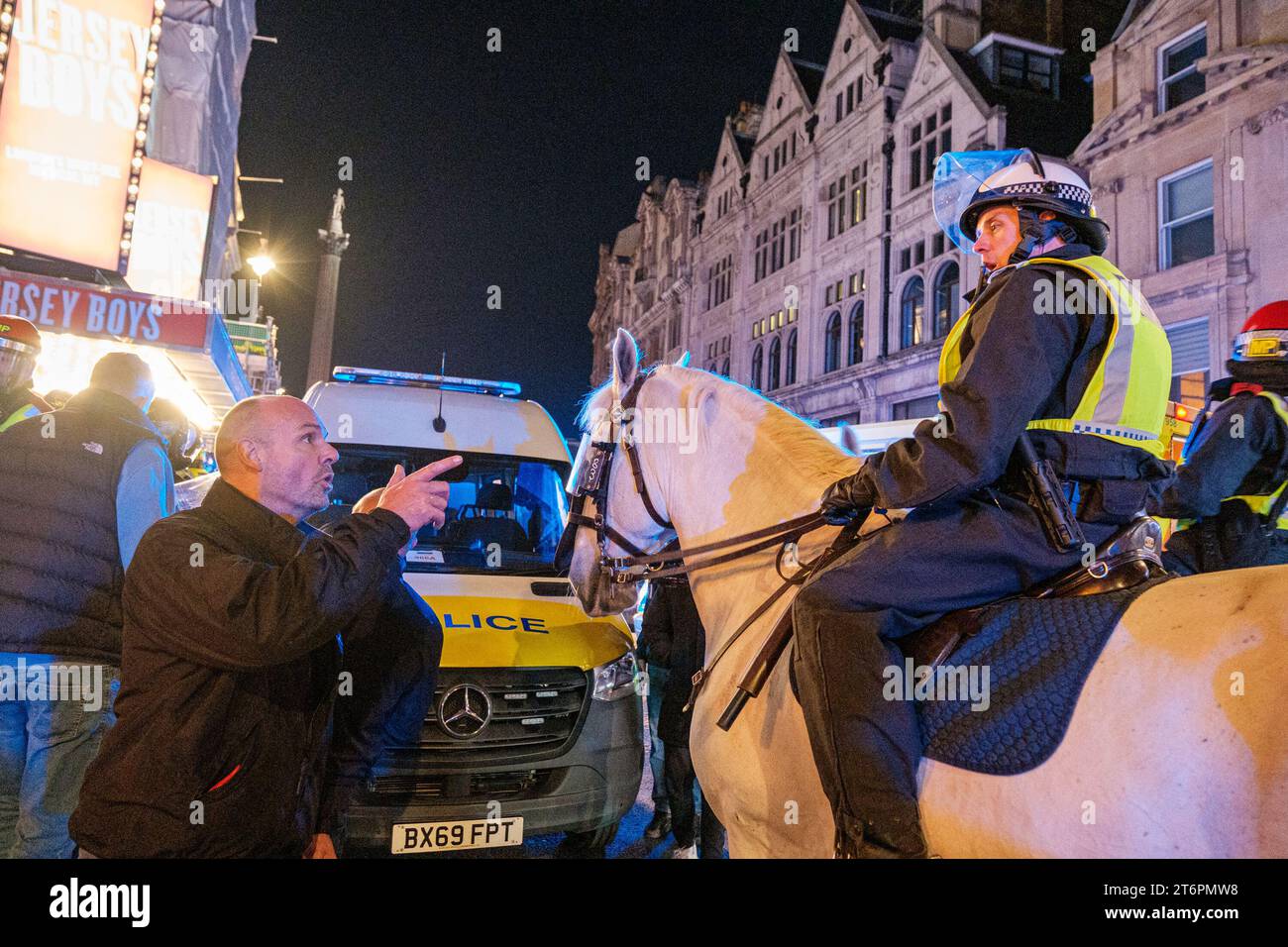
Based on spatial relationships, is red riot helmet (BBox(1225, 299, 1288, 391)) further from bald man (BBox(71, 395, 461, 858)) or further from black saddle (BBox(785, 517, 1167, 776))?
bald man (BBox(71, 395, 461, 858))

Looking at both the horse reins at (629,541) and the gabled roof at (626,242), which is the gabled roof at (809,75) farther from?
the horse reins at (629,541)

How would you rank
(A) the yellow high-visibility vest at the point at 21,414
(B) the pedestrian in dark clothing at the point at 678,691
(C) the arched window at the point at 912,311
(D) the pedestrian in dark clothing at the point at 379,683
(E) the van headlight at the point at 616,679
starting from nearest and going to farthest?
(D) the pedestrian in dark clothing at the point at 379,683 < (A) the yellow high-visibility vest at the point at 21,414 < (E) the van headlight at the point at 616,679 < (B) the pedestrian in dark clothing at the point at 678,691 < (C) the arched window at the point at 912,311

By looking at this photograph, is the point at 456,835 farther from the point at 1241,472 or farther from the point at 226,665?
the point at 1241,472

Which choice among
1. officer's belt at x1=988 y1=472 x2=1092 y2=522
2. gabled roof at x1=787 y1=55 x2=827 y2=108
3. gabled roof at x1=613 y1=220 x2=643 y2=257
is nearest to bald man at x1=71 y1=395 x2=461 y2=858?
officer's belt at x1=988 y1=472 x2=1092 y2=522

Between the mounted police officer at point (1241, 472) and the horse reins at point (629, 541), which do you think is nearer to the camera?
the horse reins at point (629, 541)

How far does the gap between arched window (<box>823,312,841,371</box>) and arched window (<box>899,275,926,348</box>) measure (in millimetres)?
3751

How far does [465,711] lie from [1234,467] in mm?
3979

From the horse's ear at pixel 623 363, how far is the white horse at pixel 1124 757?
→ 96cm

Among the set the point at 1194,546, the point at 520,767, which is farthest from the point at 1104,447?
the point at 520,767

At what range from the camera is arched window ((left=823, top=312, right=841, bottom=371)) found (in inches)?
1172

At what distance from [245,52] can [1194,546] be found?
29987mm

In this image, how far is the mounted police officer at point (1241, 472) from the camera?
3.82 meters
